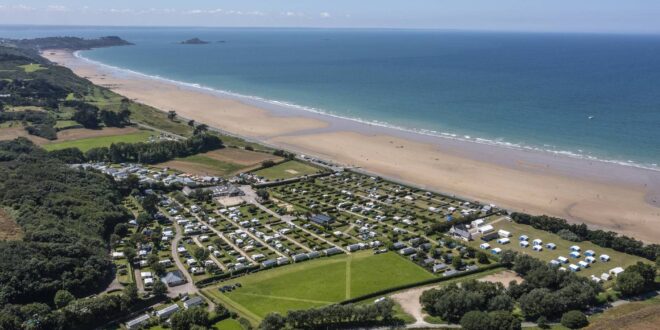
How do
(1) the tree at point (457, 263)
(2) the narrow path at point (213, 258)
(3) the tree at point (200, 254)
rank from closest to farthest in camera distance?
1. (1) the tree at point (457, 263)
2. (2) the narrow path at point (213, 258)
3. (3) the tree at point (200, 254)

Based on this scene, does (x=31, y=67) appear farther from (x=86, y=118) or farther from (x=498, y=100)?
(x=498, y=100)

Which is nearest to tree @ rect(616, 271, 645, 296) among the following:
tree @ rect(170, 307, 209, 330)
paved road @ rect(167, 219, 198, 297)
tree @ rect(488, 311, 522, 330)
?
tree @ rect(488, 311, 522, 330)

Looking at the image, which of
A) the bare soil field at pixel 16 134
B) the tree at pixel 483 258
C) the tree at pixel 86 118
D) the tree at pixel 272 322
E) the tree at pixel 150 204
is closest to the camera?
the tree at pixel 272 322

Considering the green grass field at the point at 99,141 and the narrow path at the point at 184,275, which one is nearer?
the narrow path at the point at 184,275

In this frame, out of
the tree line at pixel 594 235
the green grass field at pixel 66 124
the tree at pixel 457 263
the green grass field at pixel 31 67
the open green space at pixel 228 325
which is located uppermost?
the green grass field at pixel 31 67

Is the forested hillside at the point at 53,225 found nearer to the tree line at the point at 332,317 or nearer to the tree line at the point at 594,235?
the tree line at the point at 332,317

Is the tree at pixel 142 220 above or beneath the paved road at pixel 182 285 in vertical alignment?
above

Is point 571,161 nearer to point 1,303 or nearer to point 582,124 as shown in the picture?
point 582,124

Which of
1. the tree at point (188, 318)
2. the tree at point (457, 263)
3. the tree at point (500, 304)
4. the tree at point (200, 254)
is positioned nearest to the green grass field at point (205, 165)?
the tree at point (200, 254)
